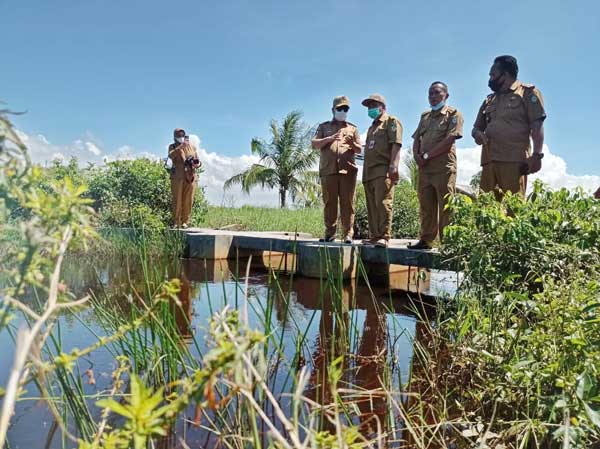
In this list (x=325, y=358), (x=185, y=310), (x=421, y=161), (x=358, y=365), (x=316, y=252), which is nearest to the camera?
(x=325, y=358)

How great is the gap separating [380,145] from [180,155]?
4.02 metres

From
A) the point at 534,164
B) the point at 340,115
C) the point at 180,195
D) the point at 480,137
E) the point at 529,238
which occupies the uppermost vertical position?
the point at 340,115

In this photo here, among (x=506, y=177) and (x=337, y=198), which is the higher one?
(x=506, y=177)

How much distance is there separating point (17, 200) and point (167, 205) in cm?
935

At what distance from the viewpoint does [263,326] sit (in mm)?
1711

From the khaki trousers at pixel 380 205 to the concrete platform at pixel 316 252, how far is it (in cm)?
23

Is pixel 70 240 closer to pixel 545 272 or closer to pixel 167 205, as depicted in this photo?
→ pixel 545 272

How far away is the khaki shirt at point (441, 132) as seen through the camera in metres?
4.53

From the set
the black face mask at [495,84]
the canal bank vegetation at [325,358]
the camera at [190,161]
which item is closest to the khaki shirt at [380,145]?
the black face mask at [495,84]

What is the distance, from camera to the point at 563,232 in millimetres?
2555

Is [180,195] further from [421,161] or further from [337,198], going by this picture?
[421,161]

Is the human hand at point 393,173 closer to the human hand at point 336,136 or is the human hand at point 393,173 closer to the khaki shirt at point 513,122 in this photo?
the human hand at point 336,136

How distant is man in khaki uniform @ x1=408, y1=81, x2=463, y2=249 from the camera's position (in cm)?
459

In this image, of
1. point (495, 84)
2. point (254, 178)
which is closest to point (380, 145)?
point (495, 84)
